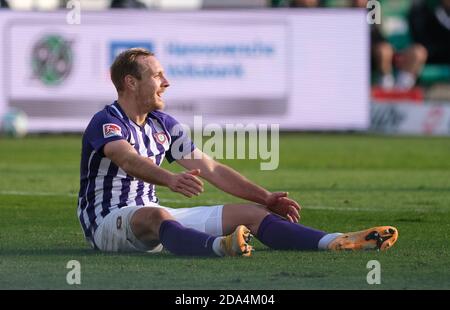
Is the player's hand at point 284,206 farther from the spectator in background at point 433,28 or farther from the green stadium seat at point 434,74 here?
the spectator in background at point 433,28

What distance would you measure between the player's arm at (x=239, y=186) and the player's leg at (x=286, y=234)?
7 centimetres

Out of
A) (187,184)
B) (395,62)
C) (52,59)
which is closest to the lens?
(187,184)

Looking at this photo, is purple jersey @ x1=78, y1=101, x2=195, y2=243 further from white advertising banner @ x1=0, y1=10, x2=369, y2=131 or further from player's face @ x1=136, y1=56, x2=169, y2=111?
white advertising banner @ x1=0, y1=10, x2=369, y2=131

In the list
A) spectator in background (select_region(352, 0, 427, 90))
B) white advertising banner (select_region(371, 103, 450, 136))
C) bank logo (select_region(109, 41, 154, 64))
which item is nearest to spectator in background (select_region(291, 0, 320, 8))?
spectator in background (select_region(352, 0, 427, 90))

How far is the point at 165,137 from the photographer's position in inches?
354

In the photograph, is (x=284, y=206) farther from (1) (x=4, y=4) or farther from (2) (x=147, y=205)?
(1) (x=4, y=4)

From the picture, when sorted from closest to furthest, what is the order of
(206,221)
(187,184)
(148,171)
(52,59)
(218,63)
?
(187,184) < (148,171) < (206,221) < (52,59) < (218,63)

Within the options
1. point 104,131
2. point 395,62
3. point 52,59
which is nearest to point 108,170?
point 104,131

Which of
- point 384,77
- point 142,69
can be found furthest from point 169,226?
point 384,77

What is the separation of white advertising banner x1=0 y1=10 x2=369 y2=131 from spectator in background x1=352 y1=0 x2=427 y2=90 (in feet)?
6.70

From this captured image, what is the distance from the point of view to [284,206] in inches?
339

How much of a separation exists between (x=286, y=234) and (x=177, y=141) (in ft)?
3.67
